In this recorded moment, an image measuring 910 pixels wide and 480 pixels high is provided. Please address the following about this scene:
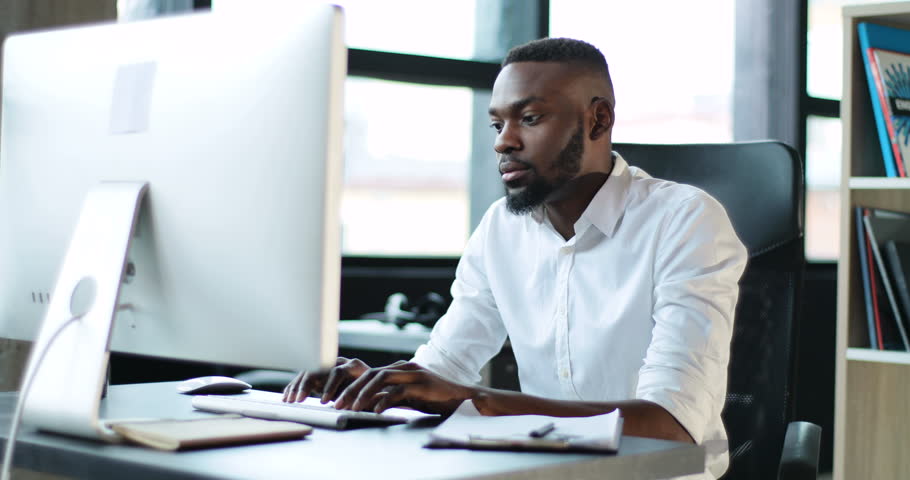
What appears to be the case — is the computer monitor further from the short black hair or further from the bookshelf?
the bookshelf

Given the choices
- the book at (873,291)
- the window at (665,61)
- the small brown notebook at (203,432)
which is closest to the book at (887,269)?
the book at (873,291)

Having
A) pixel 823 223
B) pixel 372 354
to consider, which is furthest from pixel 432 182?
pixel 823 223

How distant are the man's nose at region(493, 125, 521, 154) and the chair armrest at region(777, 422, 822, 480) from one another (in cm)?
63

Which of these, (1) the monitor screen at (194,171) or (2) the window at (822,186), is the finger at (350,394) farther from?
(2) the window at (822,186)

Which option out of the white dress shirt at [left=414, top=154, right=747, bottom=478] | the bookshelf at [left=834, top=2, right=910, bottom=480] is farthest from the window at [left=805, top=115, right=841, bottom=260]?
the white dress shirt at [left=414, top=154, right=747, bottom=478]

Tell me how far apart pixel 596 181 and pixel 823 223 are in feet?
9.82

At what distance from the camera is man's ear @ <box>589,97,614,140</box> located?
1866 mm

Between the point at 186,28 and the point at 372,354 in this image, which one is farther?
the point at 372,354

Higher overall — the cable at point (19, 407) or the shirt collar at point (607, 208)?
the shirt collar at point (607, 208)

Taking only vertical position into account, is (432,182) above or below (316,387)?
above

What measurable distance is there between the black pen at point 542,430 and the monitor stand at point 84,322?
42 centimetres

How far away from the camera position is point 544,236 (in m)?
1.88

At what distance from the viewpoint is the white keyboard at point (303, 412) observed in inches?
48.4

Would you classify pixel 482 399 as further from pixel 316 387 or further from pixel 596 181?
pixel 596 181
